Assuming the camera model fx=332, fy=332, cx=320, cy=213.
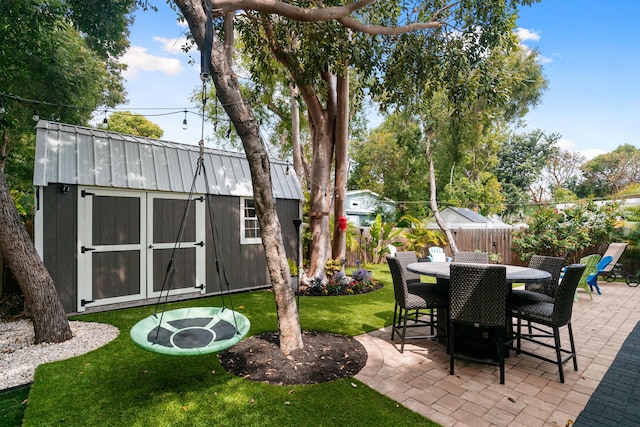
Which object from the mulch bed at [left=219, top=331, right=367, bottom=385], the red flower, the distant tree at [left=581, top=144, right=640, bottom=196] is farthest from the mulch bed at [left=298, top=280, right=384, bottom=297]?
the distant tree at [left=581, top=144, right=640, bottom=196]

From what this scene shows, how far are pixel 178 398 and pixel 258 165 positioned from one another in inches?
89.0

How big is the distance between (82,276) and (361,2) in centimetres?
583

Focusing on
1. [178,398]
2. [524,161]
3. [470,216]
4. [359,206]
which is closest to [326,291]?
[178,398]

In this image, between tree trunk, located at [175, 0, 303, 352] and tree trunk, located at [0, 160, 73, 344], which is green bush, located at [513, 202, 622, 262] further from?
tree trunk, located at [0, 160, 73, 344]

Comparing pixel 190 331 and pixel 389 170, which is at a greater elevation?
pixel 389 170

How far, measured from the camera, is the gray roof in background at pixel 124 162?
17.0 feet

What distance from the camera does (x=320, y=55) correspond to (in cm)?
523

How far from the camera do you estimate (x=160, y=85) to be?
8523 millimetres

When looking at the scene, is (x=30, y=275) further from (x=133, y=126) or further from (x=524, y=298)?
(x=133, y=126)

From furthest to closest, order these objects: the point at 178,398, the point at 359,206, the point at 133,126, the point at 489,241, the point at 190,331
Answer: the point at 133,126, the point at 359,206, the point at 489,241, the point at 190,331, the point at 178,398

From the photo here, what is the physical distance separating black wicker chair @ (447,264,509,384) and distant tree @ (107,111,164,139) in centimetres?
2679

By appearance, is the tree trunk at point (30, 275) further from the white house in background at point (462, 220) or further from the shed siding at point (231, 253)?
the white house in background at point (462, 220)

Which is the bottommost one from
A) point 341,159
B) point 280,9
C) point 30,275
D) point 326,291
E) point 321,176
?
point 326,291

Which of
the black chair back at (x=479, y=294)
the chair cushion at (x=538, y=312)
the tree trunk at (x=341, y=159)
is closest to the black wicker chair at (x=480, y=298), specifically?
the black chair back at (x=479, y=294)
